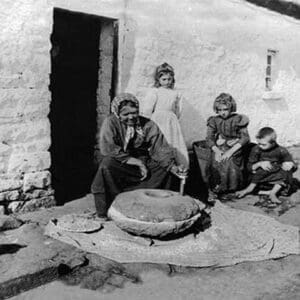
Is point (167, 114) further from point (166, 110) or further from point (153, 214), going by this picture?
point (153, 214)

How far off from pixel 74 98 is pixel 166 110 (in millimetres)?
1875

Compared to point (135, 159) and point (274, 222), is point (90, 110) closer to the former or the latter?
point (135, 159)

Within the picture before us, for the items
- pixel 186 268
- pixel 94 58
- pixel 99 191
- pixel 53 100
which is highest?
pixel 94 58

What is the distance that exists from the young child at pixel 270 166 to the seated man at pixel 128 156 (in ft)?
4.85

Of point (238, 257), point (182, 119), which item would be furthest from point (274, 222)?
point (182, 119)

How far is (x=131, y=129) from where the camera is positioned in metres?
5.09

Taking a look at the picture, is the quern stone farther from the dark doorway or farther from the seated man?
the dark doorway

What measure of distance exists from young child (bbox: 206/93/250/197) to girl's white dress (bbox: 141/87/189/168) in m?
0.46

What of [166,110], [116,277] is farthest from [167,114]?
[116,277]

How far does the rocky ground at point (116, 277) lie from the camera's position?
344 centimetres

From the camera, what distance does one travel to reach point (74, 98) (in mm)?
7145

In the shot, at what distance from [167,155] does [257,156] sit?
1.66 m

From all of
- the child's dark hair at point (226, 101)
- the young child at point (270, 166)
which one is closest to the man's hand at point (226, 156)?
the young child at point (270, 166)

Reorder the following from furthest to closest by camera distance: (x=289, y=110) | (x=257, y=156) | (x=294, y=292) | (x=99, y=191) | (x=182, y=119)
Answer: (x=289, y=110)
(x=182, y=119)
(x=257, y=156)
(x=99, y=191)
(x=294, y=292)
